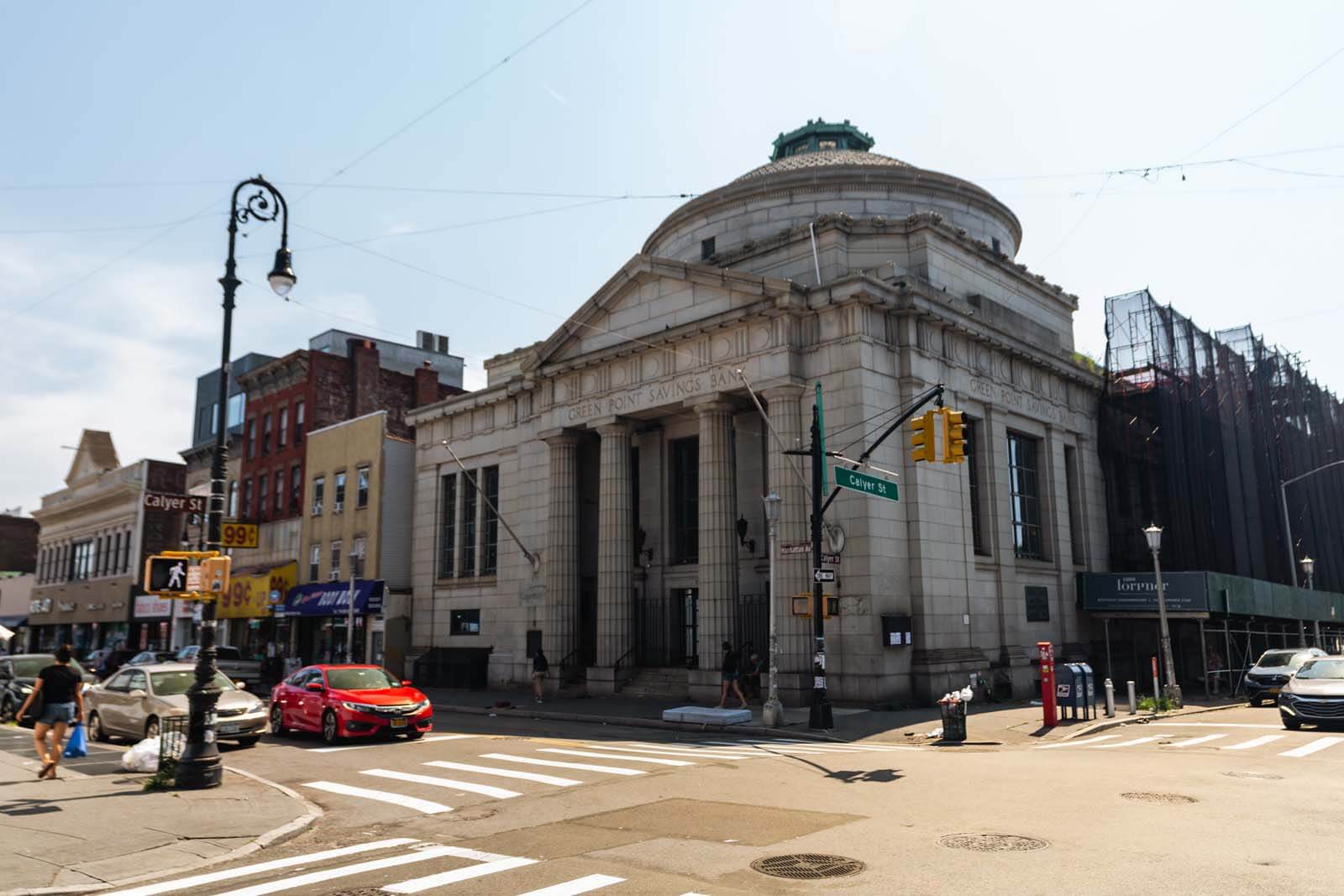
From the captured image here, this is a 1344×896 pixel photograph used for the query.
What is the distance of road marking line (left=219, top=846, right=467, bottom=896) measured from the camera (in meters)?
8.42

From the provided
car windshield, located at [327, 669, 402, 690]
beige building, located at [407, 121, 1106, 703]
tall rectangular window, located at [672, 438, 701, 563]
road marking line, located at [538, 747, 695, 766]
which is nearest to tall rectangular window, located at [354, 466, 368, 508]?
beige building, located at [407, 121, 1106, 703]

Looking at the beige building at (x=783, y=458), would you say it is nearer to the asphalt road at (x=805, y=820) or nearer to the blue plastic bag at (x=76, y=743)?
the asphalt road at (x=805, y=820)

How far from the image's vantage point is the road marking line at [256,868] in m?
8.55

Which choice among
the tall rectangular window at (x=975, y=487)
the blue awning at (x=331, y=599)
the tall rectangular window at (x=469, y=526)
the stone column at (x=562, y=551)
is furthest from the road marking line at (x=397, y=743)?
the blue awning at (x=331, y=599)

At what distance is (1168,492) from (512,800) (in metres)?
32.4

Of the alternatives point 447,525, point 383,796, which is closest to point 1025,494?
point 447,525

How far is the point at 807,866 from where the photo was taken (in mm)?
8703

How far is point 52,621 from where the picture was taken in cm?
6875

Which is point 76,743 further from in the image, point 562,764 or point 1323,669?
point 1323,669

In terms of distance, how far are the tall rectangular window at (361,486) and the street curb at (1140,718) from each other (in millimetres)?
32023

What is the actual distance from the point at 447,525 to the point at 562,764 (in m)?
27.3

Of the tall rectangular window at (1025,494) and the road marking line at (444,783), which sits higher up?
the tall rectangular window at (1025,494)

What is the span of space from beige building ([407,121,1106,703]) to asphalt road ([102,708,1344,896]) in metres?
9.81

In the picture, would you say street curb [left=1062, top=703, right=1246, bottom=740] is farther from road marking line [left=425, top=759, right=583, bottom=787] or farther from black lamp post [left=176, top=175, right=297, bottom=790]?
black lamp post [left=176, top=175, right=297, bottom=790]
